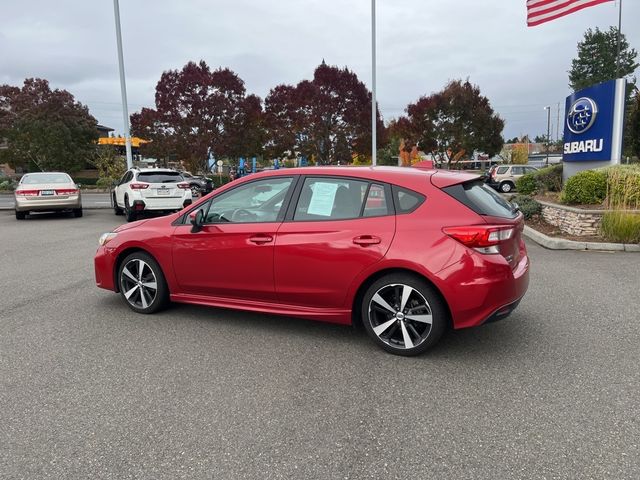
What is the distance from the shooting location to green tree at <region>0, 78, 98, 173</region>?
38844 mm

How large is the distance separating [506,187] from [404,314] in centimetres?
2560

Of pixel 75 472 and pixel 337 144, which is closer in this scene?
pixel 75 472

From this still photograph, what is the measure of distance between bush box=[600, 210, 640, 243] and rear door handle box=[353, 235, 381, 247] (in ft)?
23.1

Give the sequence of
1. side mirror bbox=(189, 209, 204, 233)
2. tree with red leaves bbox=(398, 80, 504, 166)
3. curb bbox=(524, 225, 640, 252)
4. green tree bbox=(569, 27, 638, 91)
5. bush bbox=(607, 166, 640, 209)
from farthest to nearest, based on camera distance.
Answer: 1. green tree bbox=(569, 27, 638, 91)
2. tree with red leaves bbox=(398, 80, 504, 166)
3. bush bbox=(607, 166, 640, 209)
4. curb bbox=(524, 225, 640, 252)
5. side mirror bbox=(189, 209, 204, 233)

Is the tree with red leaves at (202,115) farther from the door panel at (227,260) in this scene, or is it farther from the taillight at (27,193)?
the door panel at (227,260)

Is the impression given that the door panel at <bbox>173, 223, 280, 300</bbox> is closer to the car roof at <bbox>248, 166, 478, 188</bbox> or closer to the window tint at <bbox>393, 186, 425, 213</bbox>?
the car roof at <bbox>248, 166, 478, 188</bbox>

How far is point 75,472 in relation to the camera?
2588 millimetres

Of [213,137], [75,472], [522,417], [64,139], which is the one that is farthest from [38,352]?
[64,139]

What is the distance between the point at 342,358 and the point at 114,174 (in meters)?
37.9

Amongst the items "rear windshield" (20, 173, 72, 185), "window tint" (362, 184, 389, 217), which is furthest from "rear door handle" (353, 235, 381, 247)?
"rear windshield" (20, 173, 72, 185)

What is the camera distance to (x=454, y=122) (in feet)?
102

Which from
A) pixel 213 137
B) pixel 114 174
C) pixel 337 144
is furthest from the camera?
pixel 114 174

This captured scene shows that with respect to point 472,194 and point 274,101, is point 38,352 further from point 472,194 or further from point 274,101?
point 274,101

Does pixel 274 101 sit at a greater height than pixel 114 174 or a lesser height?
greater
